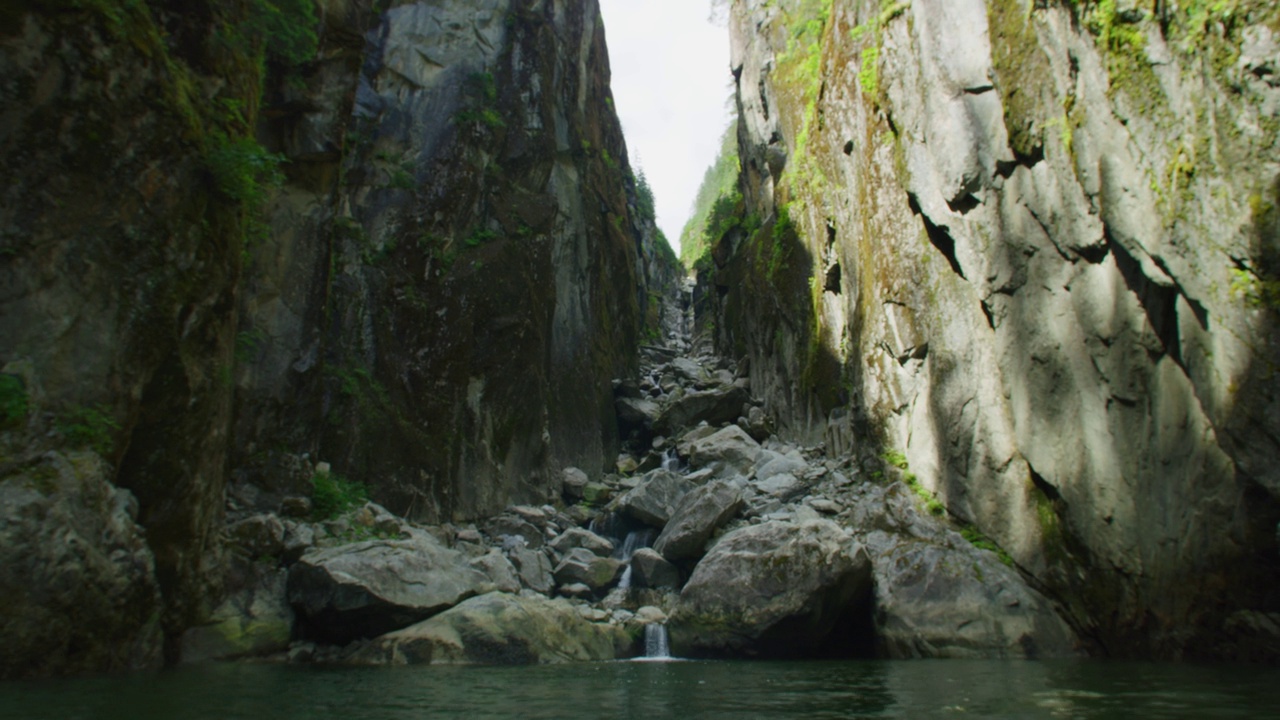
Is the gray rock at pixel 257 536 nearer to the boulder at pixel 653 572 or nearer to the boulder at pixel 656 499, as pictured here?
the boulder at pixel 653 572

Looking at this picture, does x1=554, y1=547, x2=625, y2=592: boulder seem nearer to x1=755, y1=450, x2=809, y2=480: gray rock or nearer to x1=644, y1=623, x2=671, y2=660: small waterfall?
x1=644, y1=623, x2=671, y2=660: small waterfall

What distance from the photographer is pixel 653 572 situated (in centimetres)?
1455

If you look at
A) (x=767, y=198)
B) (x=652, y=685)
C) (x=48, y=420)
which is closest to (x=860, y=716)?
(x=652, y=685)

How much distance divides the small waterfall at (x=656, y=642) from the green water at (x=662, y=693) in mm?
2823

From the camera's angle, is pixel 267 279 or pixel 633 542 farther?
pixel 633 542

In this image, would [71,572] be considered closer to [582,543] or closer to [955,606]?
[582,543]

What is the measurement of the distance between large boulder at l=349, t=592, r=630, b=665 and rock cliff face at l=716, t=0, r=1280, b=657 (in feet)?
23.5

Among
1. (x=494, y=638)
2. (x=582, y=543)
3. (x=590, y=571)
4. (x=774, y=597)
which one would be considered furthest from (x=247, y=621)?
(x=582, y=543)

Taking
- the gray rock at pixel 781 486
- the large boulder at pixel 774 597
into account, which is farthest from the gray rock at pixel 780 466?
the large boulder at pixel 774 597

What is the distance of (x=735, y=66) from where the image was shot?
34812 millimetres

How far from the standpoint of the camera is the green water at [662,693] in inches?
223

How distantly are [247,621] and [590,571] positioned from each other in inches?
258

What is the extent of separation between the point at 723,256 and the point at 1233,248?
94.5ft

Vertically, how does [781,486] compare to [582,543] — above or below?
above
